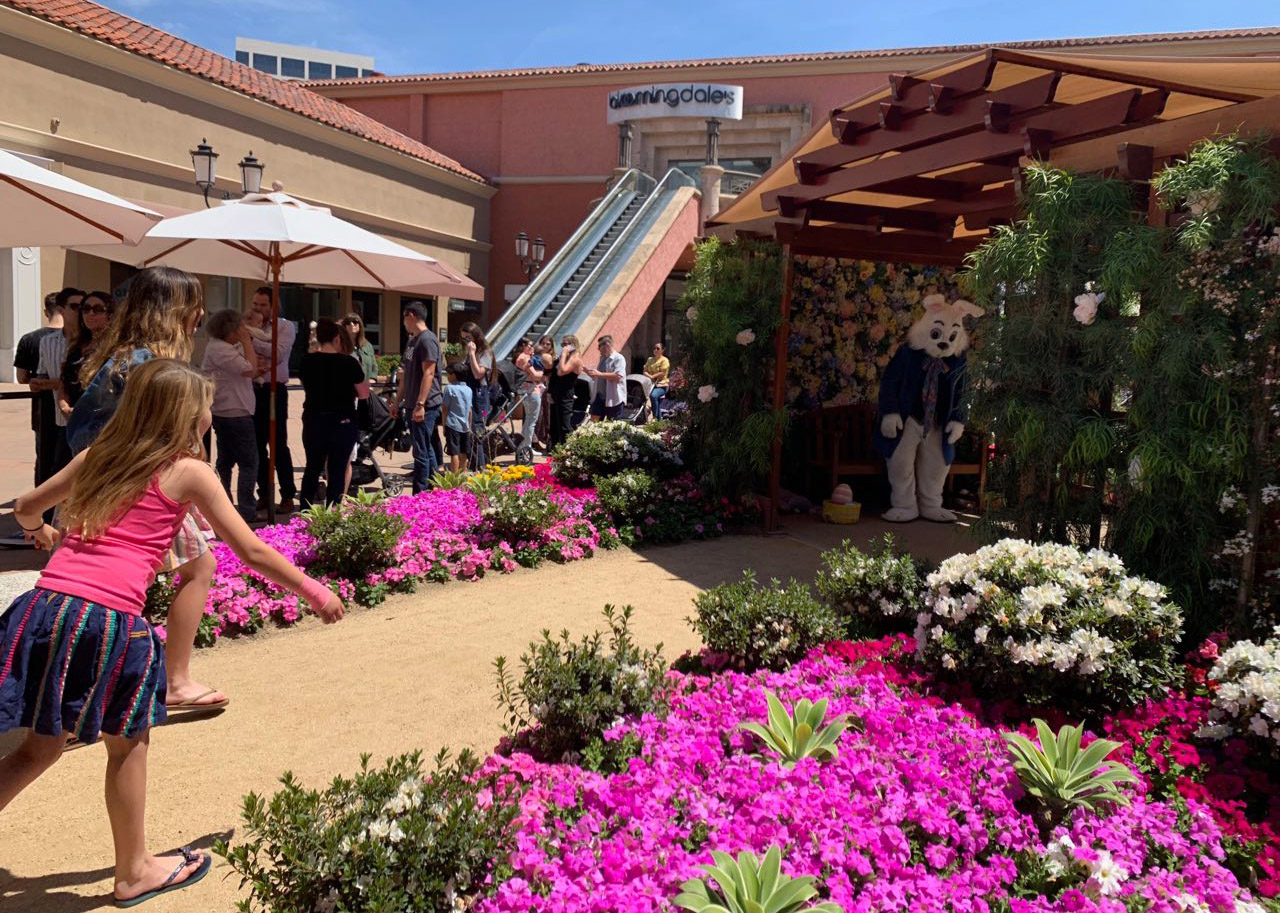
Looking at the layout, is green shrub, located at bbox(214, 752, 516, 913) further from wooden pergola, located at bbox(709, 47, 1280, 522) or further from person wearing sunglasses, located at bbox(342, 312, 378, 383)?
person wearing sunglasses, located at bbox(342, 312, 378, 383)

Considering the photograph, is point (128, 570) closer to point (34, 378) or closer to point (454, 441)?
point (34, 378)

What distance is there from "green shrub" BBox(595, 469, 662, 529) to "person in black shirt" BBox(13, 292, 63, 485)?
3.99m

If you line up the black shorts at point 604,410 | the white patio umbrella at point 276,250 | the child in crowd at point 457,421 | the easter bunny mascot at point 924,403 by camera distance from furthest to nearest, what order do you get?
the black shorts at point 604,410 < the child in crowd at point 457,421 < the easter bunny mascot at point 924,403 < the white patio umbrella at point 276,250

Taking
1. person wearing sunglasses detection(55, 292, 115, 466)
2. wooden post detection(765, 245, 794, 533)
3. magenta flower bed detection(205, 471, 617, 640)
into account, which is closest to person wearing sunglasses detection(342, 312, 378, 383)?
magenta flower bed detection(205, 471, 617, 640)

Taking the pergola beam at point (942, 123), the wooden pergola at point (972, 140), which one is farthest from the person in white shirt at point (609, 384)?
the pergola beam at point (942, 123)

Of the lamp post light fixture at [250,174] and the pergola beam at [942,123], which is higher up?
the lamp post light fixture at [250,174]

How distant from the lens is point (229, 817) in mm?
3195

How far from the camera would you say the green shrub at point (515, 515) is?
21.8 feet

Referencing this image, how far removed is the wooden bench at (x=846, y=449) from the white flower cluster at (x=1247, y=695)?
5596 millimetres

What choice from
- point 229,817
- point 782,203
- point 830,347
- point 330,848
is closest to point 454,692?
point 229,817

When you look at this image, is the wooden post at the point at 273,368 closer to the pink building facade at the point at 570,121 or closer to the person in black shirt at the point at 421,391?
the person in black shirt at the point at 421,391

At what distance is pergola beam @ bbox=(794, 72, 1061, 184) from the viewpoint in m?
5.22

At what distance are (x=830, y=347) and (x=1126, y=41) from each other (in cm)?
2059

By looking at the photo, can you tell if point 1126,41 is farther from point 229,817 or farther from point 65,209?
point 229,817
